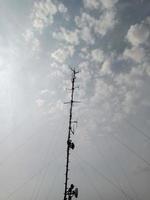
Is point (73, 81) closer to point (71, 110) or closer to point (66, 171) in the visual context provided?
point (71, 110)

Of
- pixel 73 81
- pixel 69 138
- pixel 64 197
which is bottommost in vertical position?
pixel 64 197

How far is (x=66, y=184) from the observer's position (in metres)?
28.3

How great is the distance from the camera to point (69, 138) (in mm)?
30500

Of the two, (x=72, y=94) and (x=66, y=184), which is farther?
(x=72, y=94)

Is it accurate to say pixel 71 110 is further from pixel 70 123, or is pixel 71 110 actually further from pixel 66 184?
pixel 66 184

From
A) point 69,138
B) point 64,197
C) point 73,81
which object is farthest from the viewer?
point 73,81

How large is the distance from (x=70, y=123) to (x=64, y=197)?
7.78 metres

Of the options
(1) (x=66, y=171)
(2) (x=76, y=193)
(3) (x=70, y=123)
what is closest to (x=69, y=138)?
(3) (x=70, y=123)

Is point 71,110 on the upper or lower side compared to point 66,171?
upper

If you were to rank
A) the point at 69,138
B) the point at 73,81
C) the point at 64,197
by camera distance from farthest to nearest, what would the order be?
the point at 73,81
the point at 69,138
the point at 64,197

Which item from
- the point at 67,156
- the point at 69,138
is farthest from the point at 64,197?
the point at 69,138

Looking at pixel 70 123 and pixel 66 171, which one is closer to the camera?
pixel 66 171

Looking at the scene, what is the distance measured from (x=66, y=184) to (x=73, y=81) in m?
11.6

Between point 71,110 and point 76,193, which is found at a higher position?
point 71,110
